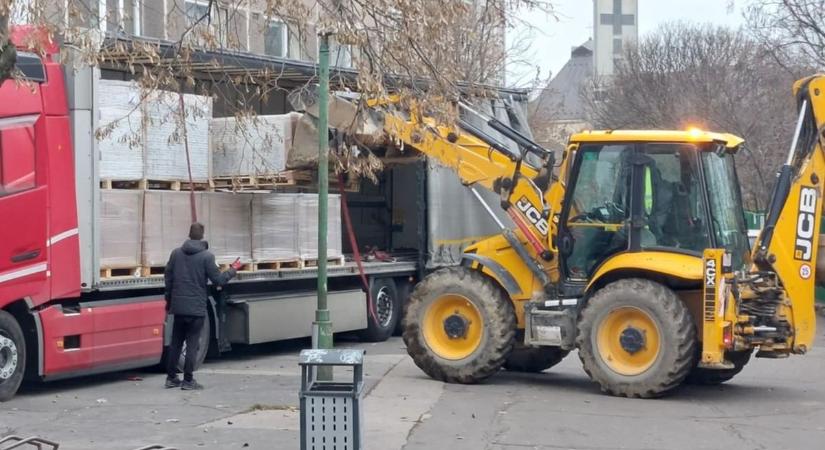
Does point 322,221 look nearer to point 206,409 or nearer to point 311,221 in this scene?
point 206,409

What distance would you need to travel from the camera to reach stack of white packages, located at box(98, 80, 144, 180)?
13.6 meters

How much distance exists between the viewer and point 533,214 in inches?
553

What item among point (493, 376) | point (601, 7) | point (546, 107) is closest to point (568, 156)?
point (493, 376)

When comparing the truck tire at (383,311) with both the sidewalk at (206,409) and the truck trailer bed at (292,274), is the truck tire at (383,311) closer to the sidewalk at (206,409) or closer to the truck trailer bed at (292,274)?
the truck trailer bed at (292,274)

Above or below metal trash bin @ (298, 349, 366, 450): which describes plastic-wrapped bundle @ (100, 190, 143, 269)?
above

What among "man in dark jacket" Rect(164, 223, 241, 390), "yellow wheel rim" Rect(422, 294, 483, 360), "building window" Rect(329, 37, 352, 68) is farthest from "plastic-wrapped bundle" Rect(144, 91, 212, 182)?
"yellow wheel rim" Rect(422, 294, 483, 360)

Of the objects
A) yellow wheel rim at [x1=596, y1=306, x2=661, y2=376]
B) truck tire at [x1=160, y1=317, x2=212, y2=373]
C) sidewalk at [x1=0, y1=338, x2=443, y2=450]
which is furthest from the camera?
truck tire at [x1=160, y1=317, x2=212, y2=373]

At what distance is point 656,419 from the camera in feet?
38.2

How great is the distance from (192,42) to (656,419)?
5490 mm

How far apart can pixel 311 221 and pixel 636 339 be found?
18.2 feet

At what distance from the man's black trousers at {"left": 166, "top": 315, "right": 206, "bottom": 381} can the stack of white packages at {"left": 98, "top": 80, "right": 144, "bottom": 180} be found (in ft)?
5.84

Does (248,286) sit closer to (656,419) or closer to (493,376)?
(493,376)

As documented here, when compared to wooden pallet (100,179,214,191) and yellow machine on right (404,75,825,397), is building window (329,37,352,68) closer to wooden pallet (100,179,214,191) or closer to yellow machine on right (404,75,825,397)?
yellow machine on right (404,75,825,397)

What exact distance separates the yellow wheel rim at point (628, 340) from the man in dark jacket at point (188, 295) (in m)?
4.26
